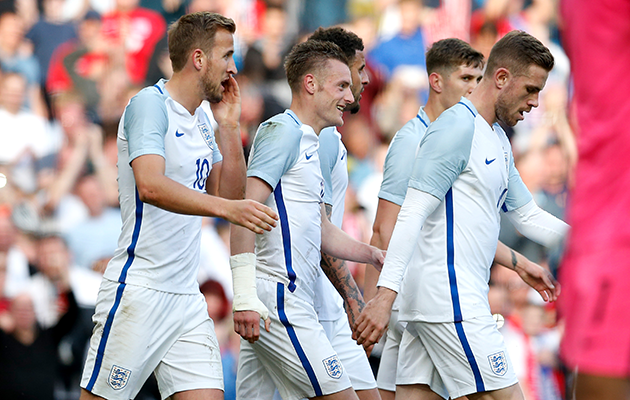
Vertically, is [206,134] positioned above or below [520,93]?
below

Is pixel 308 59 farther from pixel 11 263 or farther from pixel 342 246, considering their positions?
pixel 11 263

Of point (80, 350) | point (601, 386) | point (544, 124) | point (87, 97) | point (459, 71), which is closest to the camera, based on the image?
point (601, 386)

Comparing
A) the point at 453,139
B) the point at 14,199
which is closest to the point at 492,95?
the point at 453,139

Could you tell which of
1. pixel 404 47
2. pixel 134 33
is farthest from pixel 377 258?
pixel 404 47

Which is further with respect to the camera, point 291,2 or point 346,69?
point 291,2

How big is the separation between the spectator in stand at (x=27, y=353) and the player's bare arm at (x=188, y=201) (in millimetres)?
3274

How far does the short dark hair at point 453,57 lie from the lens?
5875mm

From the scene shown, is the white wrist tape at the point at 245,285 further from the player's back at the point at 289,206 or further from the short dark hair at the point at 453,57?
the short dark hair at the point at 453,57

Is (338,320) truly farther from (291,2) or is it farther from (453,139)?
(291,2)

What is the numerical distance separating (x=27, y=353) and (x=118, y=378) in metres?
2.85

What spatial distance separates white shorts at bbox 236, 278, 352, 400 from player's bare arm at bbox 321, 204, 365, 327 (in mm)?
801

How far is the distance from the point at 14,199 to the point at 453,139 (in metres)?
4.34

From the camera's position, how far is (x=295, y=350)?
4301 millimetres

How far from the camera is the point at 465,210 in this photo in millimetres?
4164
